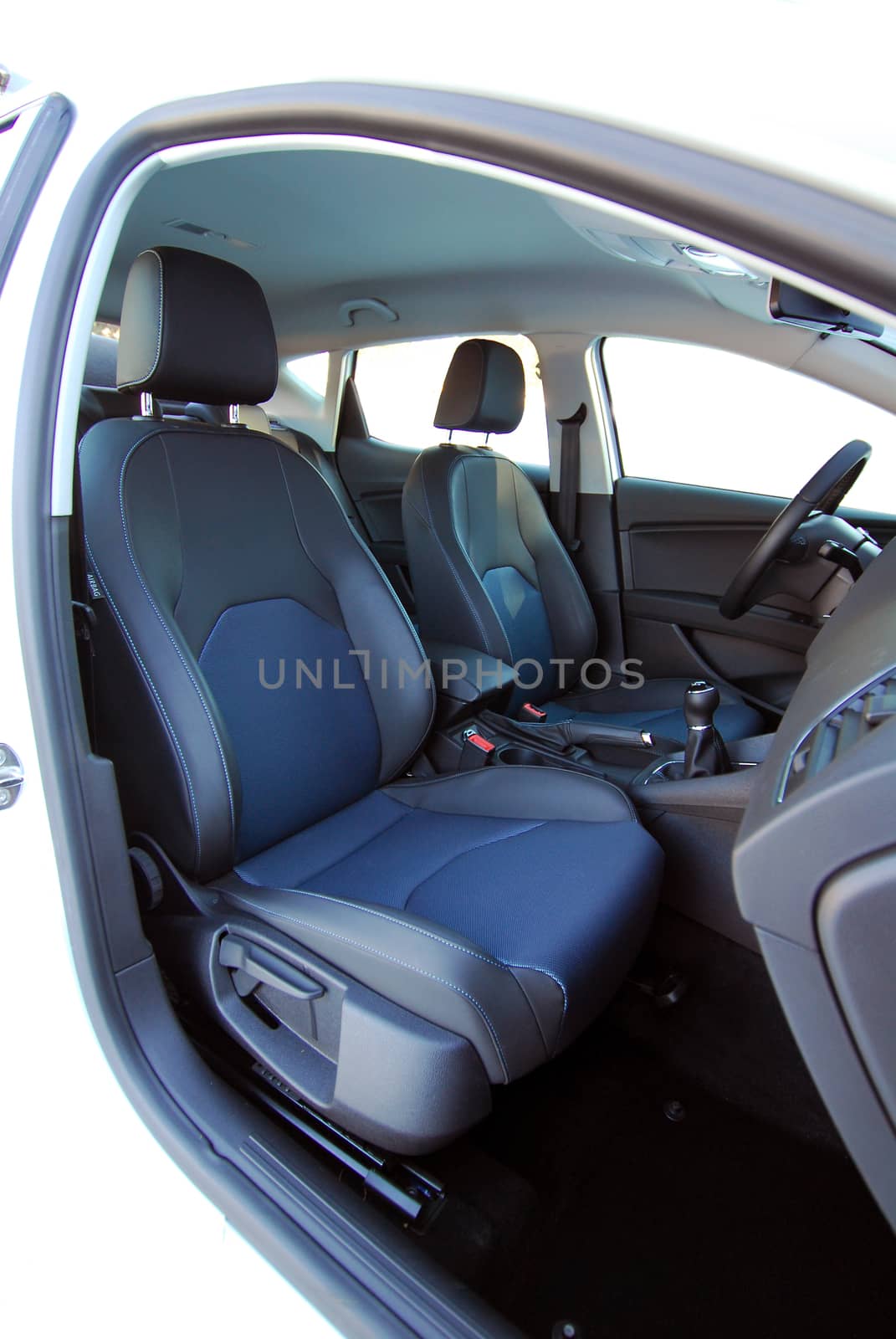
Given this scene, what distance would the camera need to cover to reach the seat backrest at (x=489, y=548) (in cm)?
257

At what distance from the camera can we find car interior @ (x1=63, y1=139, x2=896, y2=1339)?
782 mm

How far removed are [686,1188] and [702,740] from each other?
806 millimetres

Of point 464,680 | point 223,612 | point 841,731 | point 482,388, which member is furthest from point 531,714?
point 841,731

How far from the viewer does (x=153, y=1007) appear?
103cm

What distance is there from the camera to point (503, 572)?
2.75 m

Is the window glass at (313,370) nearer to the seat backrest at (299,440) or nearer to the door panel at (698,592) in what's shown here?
the seat backrest at (299,440)

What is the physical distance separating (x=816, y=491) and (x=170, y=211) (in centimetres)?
160

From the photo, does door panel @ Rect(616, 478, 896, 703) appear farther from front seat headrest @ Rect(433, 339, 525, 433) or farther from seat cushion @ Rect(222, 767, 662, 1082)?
seat cushion @ Rect(222, 767, 662, 1082)

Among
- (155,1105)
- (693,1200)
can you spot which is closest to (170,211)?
(155,1105)

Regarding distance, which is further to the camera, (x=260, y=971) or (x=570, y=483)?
(x=570, y=483)

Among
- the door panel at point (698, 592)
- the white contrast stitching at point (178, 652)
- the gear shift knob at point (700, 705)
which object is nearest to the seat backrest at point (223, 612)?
the white contrast stitching at point (178, 652)

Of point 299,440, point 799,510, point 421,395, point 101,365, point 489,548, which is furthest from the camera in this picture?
point 421,395

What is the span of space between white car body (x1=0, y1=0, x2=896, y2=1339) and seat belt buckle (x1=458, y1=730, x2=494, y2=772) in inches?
45.3

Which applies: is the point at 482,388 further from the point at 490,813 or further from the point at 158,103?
the point at 158,103
